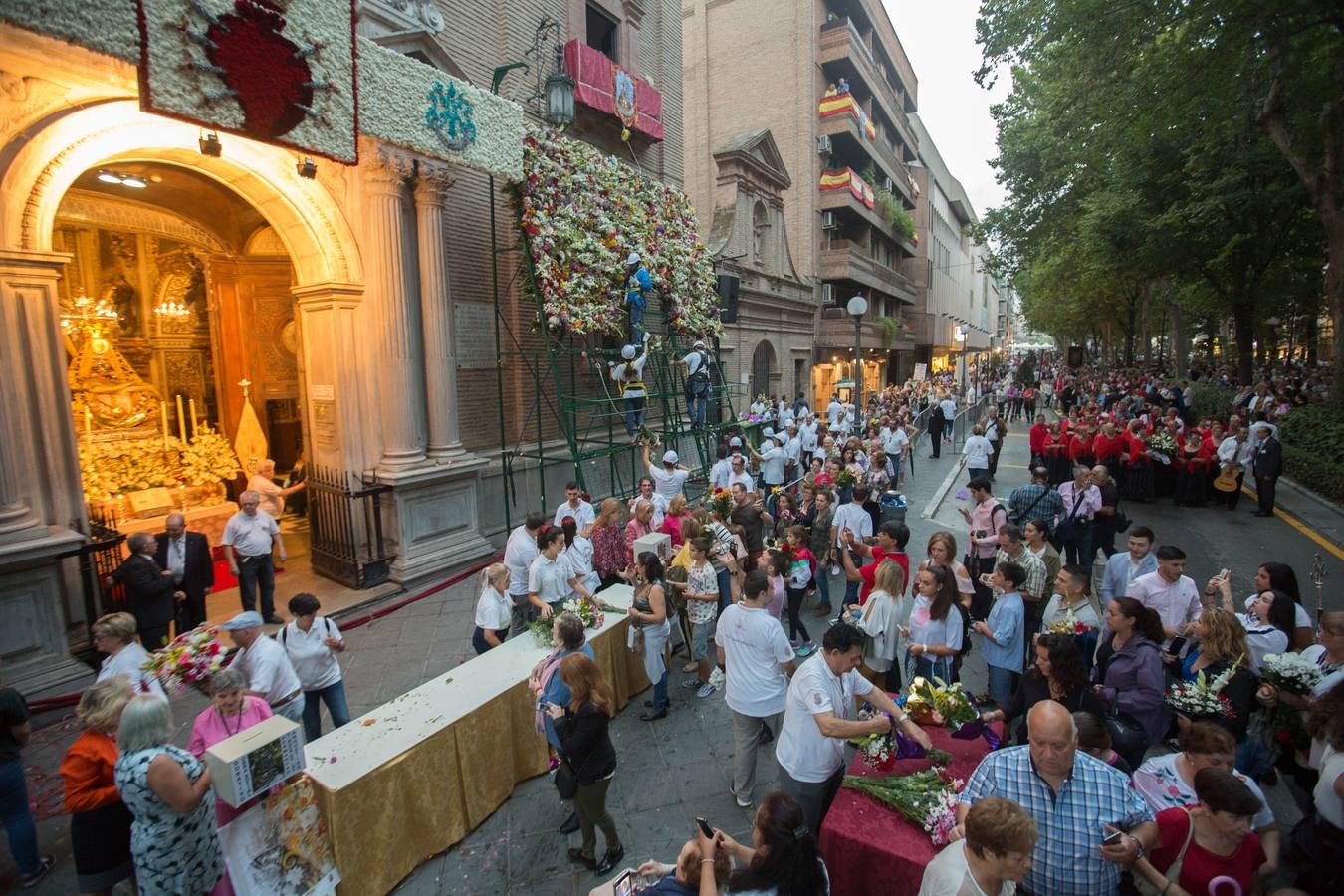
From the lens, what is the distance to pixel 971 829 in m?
2.71

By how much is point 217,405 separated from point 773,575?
39.7 ft

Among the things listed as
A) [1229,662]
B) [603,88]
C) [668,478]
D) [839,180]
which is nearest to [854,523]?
[668,478]

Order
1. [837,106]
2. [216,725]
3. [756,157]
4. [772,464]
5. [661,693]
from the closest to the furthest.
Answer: [216,725]
[661,693]
[772,464]
[756,157]
[837,106]

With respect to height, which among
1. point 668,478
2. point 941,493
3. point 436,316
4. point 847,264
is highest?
point 847,264

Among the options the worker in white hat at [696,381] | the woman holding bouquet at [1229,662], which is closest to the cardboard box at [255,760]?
the woman holding bouquet at [1229,662]

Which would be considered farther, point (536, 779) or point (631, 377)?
point (631, 377)

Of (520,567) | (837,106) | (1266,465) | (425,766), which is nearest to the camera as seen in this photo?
(425,766)

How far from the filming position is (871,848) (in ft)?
11.7

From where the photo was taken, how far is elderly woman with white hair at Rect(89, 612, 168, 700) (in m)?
4.63

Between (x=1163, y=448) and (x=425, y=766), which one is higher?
(x=1163, y=448)

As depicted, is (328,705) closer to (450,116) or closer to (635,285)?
(450,116)

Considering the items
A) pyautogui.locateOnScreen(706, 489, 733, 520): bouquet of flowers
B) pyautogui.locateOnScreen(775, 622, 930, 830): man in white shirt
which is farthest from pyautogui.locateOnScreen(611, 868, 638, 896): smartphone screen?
pyautogui.locateOnScreen(706, 489, 733, 520): bouquet of flowers

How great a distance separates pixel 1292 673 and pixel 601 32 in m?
17.2

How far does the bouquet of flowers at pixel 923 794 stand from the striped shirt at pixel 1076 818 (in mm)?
385
